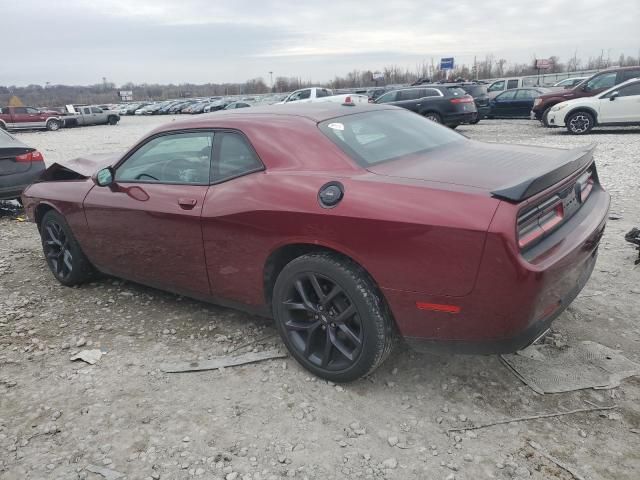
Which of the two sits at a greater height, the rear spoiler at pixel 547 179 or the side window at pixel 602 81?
the side window at pixel 602 81

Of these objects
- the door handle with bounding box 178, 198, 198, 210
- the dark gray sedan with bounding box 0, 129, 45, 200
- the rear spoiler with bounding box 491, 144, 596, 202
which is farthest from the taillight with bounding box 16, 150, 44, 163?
the rear spoiler with bounding box 491, 144, 596, 202

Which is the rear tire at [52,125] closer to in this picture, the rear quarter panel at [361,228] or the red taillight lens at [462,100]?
the red taillight lens at [462,100]

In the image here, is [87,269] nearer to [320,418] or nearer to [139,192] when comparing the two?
[139,192]

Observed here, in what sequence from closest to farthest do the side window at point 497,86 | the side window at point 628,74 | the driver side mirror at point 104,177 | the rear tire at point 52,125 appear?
the driver side mirror at point 104,177 → the side window at point 628,74 → the side window at point 497,86 → the rear tire at point 52,125

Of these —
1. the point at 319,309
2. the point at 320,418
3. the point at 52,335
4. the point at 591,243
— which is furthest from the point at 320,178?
the point at 52,335

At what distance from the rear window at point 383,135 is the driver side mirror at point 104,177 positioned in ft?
5.89

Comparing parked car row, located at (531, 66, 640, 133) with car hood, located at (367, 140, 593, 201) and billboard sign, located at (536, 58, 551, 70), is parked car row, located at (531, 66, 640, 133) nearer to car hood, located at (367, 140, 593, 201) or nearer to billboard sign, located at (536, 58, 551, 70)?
car hood, located at (367, 140, 593, 201)

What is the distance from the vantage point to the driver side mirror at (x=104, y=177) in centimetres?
379

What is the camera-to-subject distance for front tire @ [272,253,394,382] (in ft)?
8.52

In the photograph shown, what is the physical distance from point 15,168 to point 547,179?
7298 millimetres

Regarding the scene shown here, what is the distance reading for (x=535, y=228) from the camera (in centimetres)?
234

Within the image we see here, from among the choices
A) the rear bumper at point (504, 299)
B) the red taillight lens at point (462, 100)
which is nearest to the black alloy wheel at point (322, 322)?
the rear bumper at point (504, 299)

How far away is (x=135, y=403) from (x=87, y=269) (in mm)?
2029

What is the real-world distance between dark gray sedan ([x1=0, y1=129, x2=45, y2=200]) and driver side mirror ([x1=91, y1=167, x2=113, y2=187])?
150 inches
